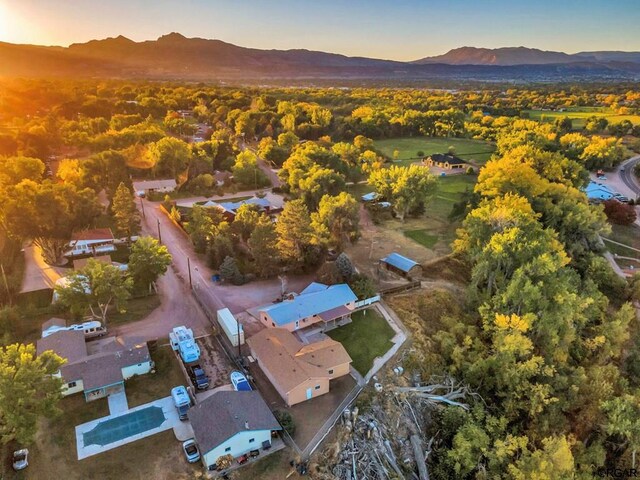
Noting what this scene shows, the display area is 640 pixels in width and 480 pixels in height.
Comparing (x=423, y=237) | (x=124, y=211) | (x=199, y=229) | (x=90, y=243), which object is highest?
(x=124, y=211)

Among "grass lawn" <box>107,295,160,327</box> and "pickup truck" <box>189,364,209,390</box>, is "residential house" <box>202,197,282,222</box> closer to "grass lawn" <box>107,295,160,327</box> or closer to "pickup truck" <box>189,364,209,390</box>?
"grass lawn" <box>107,295,160,327</box>

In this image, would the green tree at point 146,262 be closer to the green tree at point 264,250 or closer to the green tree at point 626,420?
the green tree at point 264,250

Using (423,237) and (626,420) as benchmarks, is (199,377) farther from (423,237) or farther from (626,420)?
(423,237)

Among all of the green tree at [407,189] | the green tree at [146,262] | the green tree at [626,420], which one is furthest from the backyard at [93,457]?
the green tree at [407,189]

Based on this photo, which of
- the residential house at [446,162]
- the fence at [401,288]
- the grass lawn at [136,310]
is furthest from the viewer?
the residential house at [446,162]

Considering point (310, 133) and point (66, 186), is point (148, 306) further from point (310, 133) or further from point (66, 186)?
point (310, 133)

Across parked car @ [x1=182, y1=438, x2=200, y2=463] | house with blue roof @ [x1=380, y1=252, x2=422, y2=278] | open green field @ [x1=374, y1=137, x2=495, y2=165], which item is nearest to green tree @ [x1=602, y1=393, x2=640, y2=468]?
house with blue roof @ [x1=380, y1=252, x2=422, y2=278]

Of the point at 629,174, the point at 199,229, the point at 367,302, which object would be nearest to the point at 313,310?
the point at 367,302
